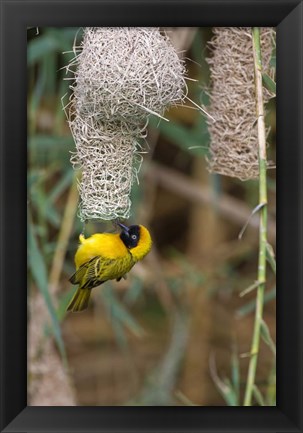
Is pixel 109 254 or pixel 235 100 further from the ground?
pixel 235 100

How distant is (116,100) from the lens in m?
1.73

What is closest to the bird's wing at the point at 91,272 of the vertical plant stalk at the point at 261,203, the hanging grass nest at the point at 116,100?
the hanging grass nest at the point at 116,100

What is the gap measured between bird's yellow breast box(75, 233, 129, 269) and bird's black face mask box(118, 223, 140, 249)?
18mm

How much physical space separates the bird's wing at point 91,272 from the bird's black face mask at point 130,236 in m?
0.06

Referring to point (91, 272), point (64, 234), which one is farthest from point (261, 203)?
point (64, 234)

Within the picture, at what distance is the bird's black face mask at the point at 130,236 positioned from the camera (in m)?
1.87

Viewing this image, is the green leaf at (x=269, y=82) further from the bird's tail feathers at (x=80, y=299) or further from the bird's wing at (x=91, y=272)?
the bird's tail feathers at (x=80, y=299)

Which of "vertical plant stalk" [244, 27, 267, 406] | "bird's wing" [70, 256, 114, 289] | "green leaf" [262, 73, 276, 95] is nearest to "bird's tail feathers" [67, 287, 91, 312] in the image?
"bird's wing" [70, 256, 114, 289]

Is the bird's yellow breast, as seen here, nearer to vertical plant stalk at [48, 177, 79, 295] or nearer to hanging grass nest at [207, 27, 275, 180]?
hanging grass nest at [207, 27, 275, 180]

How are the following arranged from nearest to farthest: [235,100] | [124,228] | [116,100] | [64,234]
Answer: [116,100] < [124,228] < [235,100] < [64,234]
